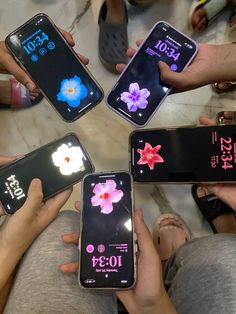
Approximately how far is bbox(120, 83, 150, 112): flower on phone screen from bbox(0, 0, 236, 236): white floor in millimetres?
176

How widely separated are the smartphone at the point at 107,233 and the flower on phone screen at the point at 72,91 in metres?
0.17

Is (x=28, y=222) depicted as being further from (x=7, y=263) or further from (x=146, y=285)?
(x=146, y=285)

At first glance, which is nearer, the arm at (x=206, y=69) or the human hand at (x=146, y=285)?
the human hand at (x=146, y=285)

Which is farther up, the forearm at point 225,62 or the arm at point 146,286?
the forearm at point 225,62

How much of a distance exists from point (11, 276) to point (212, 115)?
582 millimetres

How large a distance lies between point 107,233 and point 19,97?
45 centimetres

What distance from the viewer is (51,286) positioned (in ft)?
1.95

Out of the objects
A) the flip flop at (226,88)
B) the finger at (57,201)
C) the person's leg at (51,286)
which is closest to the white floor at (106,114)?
the flip flop at (226,88)

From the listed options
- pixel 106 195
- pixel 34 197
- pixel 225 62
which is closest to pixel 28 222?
pixel 34 197

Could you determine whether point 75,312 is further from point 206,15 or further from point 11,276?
point 206,15

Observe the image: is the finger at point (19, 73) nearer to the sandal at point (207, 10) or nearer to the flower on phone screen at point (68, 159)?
the flower on phone screen at point (68, 159)

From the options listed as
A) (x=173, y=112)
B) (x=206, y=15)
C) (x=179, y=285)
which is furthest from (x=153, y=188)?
(x=206, y=15)

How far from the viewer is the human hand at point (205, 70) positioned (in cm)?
70

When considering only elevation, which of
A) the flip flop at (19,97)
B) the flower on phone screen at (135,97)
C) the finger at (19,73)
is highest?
the finger at (19,73)
